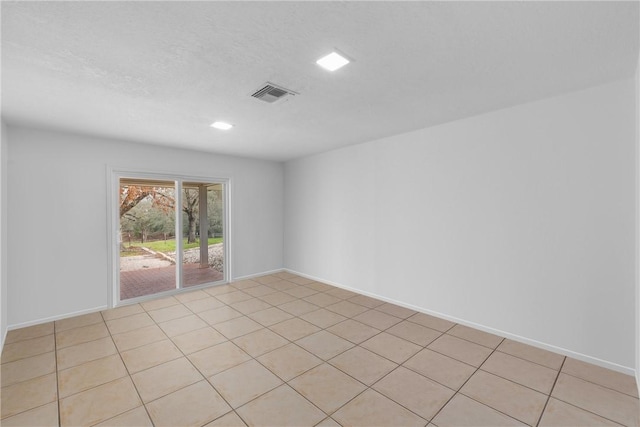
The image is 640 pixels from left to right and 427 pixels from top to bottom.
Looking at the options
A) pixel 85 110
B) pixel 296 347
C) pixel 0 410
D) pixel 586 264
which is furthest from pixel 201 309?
pixel 586 264

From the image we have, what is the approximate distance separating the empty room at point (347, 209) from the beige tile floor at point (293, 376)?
23 millimetres

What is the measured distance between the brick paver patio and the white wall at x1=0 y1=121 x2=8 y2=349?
1.28m

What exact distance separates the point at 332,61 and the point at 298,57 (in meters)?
0.25

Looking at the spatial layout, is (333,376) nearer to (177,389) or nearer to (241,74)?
(177,389)

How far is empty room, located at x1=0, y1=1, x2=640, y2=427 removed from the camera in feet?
5.64

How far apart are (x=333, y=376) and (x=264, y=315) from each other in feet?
5.23

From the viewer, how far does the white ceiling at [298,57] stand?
1477 mm

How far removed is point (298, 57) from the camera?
191 cm

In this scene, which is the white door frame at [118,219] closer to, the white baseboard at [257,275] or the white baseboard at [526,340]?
the white baseboard at [257,275]

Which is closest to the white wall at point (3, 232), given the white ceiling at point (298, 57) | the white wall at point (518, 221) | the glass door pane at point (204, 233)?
the white ceiling at point (298, 57)

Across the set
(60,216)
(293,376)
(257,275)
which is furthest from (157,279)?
(293,376)

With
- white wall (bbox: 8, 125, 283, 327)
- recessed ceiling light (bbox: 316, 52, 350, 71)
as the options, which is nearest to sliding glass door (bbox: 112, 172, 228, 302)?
white wall (bbox: 8, 125, 283, 327)

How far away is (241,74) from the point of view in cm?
215

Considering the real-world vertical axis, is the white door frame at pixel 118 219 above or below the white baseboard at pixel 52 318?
above
